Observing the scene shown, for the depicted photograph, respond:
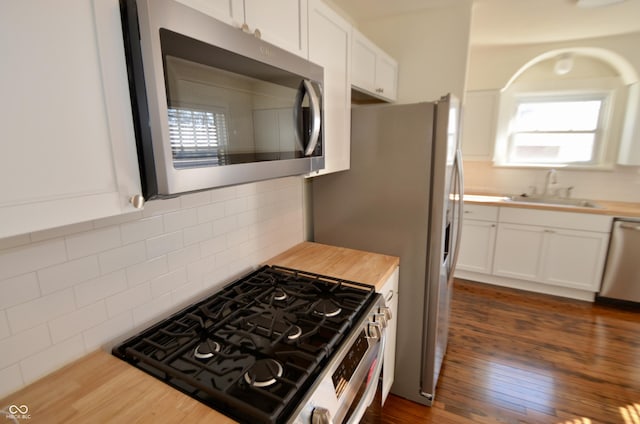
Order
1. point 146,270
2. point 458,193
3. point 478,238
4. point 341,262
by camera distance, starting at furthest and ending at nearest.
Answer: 1. point 478,238
2. point 458,193
3. point 341,262
4. point 146,270

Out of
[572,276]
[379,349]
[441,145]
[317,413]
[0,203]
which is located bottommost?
[572,276]

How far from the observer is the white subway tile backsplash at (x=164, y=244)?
43.4 inches

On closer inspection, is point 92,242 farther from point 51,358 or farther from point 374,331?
point 374,331

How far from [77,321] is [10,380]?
7.1 inches

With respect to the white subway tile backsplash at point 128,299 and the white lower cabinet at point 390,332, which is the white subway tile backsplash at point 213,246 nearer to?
the white subway tile backsplash at point 128,299

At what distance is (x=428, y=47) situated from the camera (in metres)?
2.50

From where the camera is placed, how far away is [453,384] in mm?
2053

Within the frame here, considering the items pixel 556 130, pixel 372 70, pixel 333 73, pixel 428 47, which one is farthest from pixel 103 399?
pixel 556 130

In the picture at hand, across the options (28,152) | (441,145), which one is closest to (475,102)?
(441,145)

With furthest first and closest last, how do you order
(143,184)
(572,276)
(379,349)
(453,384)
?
1. (572,276)
2. (453,384)
3. (379,349)
4. (143,184)

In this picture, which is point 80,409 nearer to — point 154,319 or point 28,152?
point 154,319

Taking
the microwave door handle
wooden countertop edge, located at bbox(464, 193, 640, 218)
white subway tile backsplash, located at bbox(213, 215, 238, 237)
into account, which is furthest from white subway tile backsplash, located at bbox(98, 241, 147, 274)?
wooden countertop edge, located at bbox(464, 193, 640, 218)

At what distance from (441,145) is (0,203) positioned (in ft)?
5.37

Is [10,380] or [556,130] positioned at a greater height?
[556,130]
